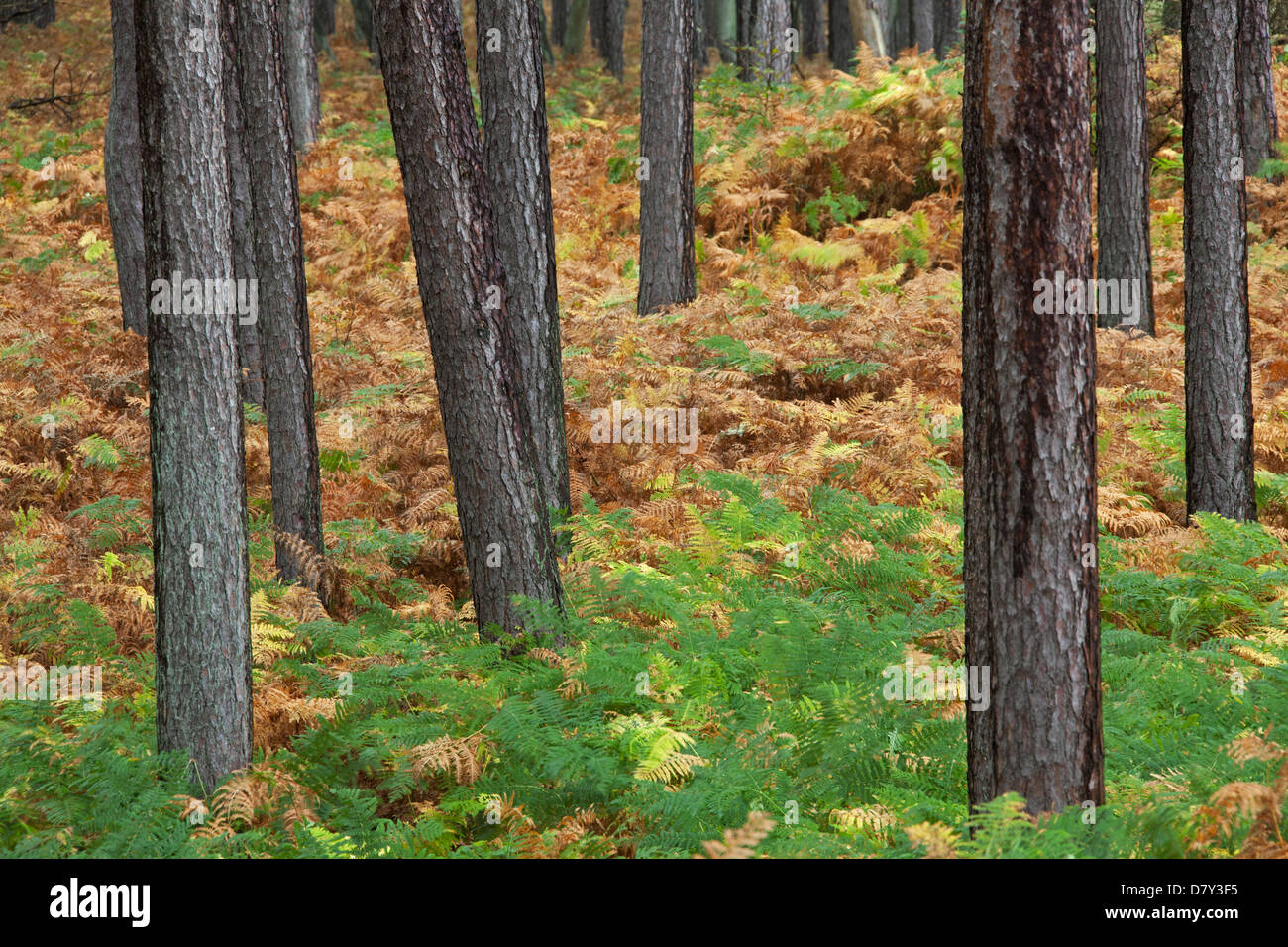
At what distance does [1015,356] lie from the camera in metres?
2.92

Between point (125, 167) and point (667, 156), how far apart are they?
5162 mm

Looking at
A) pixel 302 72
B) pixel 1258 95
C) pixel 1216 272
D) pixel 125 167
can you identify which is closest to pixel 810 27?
pixel 302 72

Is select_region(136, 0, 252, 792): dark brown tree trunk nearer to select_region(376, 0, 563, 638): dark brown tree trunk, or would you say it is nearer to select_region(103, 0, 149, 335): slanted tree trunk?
select_region(376, 0, 563, 638): dark brown tree trunk

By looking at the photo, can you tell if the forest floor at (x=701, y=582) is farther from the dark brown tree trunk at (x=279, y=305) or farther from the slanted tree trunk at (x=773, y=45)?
the slanted tree trunk at (x=773, y=45)

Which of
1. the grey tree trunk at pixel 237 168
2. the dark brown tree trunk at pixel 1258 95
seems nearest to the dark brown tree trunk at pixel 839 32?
the dark brown tree trunk at pixel 1258 95

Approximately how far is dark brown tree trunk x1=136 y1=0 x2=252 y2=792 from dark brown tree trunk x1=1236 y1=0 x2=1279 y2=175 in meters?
11.0

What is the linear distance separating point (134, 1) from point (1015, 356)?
3.30 m

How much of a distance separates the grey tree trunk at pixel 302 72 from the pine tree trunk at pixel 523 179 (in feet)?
39.1

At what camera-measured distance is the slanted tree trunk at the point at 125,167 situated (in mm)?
9406

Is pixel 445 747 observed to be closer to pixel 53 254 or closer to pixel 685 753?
pixel 685 753

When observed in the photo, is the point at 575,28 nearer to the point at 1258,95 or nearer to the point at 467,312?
the point at 1258,95

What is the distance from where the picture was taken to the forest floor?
12.3 feet

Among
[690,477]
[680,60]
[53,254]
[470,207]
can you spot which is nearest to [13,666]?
[470,207]

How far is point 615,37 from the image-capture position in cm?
2514
